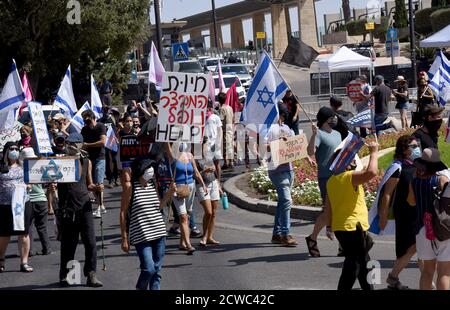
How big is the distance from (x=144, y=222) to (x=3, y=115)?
243 inches

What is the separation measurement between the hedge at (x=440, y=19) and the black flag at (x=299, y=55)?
127 feet

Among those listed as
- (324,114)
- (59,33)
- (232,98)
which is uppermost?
(59,33)

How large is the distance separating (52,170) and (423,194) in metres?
4.58

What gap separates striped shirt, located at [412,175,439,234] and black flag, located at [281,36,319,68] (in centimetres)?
1316

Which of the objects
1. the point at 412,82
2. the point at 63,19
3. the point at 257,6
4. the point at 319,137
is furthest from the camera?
the point at 257,6

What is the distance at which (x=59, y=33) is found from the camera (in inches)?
1478

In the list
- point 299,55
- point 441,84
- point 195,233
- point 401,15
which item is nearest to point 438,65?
point 441,84

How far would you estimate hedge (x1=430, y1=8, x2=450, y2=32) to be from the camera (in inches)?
2366

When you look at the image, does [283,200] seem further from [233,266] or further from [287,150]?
[233,266]

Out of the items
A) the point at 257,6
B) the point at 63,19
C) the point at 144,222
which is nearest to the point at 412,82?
the point at 63,19

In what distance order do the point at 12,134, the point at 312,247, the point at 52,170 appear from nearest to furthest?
the point at 52,170 < the point at 312,247 < the point at 12,134

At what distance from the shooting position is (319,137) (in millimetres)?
12352

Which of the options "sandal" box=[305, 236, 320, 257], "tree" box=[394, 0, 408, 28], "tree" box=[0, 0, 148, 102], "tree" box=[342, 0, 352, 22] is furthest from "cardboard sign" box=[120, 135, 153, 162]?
"tree" box=[342, 0, 352, 22]
